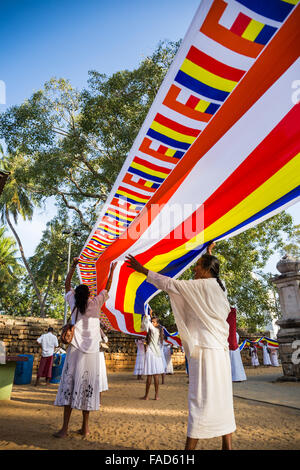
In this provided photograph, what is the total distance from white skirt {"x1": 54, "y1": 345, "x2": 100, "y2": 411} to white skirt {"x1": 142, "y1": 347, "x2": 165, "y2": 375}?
3001 millimetres

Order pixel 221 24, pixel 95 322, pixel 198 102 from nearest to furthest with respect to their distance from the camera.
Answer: pixel 221 24 → pixel 198 102 → pixel 95 322

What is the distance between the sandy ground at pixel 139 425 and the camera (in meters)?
Result: 2.84

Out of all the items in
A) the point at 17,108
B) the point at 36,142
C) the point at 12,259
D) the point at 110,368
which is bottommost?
the point at 110,368

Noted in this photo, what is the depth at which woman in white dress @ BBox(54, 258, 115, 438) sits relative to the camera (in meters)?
3.06

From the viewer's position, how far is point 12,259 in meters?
25.4

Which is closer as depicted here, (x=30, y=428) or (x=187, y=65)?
(x=187, y=65)

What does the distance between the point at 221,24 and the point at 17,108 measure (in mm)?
13059

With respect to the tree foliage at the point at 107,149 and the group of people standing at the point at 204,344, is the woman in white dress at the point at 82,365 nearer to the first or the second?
Answer: the group of people standing at the point at 204,344

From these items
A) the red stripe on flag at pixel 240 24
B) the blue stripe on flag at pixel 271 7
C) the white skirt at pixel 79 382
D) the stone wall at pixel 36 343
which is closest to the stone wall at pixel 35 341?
the stone wall at pixel 36 343

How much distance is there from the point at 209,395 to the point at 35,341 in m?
12.7

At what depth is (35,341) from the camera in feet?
42.7

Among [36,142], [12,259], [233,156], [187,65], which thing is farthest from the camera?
[12,259]
